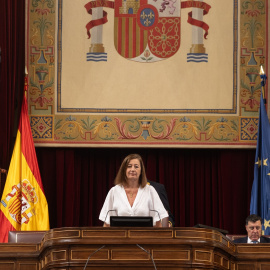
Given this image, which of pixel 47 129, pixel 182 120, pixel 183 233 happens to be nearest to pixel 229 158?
pixel 182 120

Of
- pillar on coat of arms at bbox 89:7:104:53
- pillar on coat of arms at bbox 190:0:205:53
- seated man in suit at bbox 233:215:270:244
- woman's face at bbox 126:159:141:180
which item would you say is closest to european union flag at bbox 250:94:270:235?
pillar on coat of arms at bbox 190:0:205:53

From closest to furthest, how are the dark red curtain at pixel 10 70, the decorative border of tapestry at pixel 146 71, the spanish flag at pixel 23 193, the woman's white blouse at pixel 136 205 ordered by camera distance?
the woman's white blouse at pixel 136 205 < the spanish flag at pixel 23 193 < the dark red curtain at pixel 10 70 < the decorative border of tapestry at pixel 146 71

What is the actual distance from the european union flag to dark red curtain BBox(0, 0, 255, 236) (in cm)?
44

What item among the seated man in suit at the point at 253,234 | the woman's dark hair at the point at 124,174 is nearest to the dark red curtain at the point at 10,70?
the woman's dark hair at the point at 124,174

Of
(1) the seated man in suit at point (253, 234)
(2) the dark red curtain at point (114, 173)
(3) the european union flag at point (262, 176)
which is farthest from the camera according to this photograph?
(2) the dark red curtain at point (114, 173)

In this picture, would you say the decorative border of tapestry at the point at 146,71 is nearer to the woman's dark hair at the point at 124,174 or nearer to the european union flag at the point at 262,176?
the european union flag at the point at 262,176

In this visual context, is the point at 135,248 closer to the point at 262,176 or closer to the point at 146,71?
the point at 262,176

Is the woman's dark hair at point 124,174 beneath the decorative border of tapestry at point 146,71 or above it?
beneath

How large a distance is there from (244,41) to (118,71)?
159 cm

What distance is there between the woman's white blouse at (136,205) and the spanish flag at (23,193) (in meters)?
2.13

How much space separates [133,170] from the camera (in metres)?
7.01

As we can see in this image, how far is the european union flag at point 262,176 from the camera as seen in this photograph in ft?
29.6

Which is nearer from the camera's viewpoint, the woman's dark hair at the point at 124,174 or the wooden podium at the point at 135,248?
the wooden podium at the point at 135,248

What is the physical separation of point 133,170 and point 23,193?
2407 mm
